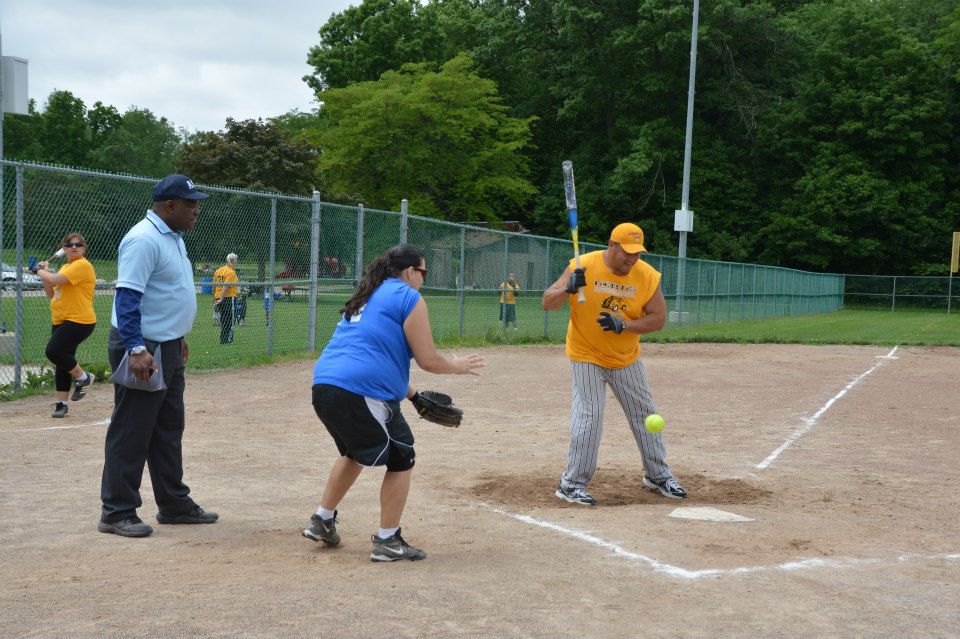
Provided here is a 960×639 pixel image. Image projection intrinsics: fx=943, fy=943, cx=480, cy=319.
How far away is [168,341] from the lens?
553 cm

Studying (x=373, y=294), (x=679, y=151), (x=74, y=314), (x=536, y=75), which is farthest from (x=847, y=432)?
(x=536, y=75)

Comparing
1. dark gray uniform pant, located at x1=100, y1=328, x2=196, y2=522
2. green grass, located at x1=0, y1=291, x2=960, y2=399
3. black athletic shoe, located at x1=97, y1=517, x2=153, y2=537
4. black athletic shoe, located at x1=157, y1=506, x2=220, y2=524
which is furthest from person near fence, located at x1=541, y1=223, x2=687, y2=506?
green grass, located at x1=0, y1=291, x2=960, y2=399

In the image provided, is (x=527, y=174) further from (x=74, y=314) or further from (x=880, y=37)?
(x=74, y=314)

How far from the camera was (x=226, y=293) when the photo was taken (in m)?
14.2

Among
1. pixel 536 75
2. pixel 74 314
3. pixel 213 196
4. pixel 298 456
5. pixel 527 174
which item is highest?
pixel 536 75

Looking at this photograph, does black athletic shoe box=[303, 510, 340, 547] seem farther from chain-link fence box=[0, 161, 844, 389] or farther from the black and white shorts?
chain-link fence box=[0, 161, 844, 389]

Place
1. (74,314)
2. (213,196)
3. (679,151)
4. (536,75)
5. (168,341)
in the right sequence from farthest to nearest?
(536,75) < (679,151) < (213,196) < (74,314) < (168,341)

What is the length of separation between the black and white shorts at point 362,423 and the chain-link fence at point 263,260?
247 inches

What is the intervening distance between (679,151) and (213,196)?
39.1m

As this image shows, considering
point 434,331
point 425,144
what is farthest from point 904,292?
point 434,331

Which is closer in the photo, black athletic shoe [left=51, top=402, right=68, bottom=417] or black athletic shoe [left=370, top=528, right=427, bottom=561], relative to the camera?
black athletic shoe [left=370, top=528, right=427, bottom=561]

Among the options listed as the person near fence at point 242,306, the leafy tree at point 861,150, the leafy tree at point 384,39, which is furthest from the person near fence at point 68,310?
the leafy tree at point 861,150

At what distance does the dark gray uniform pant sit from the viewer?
5363mm

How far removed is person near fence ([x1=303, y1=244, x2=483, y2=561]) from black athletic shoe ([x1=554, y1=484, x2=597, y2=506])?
1682 millimetres
